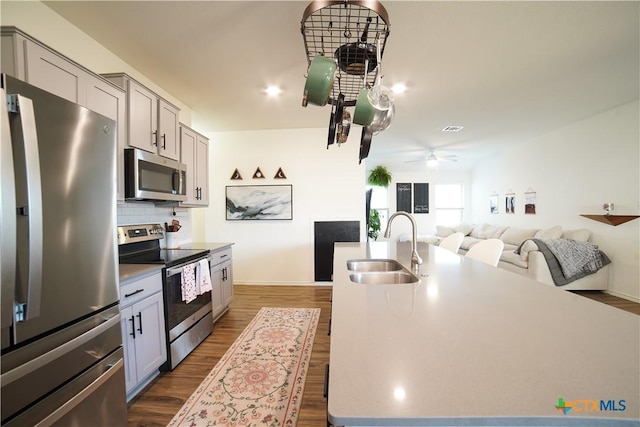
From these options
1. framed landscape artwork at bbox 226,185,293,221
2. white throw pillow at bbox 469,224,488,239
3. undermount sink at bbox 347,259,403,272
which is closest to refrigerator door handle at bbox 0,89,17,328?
undermount sink at bbox 347,259,403,272

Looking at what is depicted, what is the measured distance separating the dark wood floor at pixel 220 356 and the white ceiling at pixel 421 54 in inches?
99.5

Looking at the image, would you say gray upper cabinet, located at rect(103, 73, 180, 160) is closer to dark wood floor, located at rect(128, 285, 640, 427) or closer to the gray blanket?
dark wood floor, located at rect(128, 285, 640, 427)

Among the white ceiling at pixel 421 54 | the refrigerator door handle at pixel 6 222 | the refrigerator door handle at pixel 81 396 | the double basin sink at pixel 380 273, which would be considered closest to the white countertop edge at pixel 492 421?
the double basin sink at pixel 380 273

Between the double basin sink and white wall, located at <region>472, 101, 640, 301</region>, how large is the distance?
12.5 ft

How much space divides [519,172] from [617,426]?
643 centimetres

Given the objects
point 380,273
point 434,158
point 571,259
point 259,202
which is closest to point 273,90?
point 259,202

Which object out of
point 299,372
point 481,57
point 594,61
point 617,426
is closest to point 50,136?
point 617,426

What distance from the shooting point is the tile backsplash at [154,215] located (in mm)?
2414

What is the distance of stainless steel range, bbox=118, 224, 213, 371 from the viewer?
206 cm

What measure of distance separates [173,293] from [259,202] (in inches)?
96.5

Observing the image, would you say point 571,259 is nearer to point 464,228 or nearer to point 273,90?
point 464,228

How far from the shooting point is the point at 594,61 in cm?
249

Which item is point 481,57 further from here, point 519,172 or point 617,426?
point 519,172

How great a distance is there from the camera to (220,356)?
7.52ft
